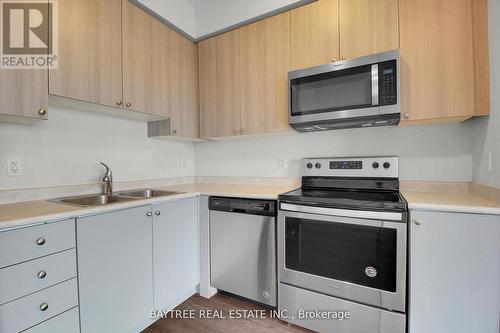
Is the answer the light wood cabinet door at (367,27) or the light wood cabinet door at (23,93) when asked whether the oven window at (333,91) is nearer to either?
the light wood cabinet door at (367,27)

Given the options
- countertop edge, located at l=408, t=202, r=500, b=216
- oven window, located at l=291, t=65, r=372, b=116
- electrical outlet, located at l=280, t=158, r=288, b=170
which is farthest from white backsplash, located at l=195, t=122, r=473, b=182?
countertop edge, located at l=408, t=202, r=500, b=216

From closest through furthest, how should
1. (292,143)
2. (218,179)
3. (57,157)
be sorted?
(57,157) → (292,143) → (218,179)

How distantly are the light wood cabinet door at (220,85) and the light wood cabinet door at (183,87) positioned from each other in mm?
72

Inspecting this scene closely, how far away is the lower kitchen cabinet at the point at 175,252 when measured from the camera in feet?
5.26

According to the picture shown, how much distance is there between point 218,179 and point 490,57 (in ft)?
7.69

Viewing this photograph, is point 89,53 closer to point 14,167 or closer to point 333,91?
point 14,167

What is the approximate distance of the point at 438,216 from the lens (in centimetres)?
119

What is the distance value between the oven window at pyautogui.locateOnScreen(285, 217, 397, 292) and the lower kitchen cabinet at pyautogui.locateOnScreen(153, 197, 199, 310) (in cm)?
82

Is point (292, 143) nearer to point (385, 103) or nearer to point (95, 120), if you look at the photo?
point (385, 103)

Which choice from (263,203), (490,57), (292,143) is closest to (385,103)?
(490,57)

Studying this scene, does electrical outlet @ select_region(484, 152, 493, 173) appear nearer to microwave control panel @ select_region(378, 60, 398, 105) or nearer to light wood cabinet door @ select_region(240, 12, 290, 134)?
microwave control panel @ select_region(378, 60, 398, 105)

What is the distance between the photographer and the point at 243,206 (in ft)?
5.67

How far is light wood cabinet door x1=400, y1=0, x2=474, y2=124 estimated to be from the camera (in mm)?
1360

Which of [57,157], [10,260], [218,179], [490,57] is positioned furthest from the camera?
[218,179]
